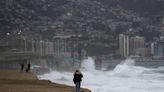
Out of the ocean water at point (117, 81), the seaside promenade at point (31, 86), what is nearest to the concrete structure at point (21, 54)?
the ocean water at point (117, 81)

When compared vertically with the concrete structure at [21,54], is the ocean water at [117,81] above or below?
below

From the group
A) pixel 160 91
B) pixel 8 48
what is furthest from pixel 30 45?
pixel 160 91

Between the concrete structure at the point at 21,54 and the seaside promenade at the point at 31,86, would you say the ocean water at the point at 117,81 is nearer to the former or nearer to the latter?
the concrete structure at the point at 21,54

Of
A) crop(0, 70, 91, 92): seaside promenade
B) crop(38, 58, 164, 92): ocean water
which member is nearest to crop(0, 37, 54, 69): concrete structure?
crop(38, 58, 164, 92): ocean water

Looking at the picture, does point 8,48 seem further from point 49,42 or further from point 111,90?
point 111,90

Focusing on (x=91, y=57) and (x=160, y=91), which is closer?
(x=160, y=91)

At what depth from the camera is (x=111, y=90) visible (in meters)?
48.6

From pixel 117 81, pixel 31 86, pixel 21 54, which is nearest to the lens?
pixel 31 86

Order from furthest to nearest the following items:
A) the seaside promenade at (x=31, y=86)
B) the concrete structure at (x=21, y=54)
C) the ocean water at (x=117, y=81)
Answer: the concrete structure at (x=21, y=54)
the ocean water at (x=117, y=81)
the seaside promenade at (x=31, y=86)

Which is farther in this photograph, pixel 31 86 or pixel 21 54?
pixel 21 54

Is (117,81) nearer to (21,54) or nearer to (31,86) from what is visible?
(21,54)

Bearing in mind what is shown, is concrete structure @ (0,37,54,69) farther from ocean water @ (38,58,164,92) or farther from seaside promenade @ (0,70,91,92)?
seaside promenade @ (0,70,91,92)

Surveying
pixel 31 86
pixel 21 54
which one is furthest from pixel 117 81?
pixel 31 86

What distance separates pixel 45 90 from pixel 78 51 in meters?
166
